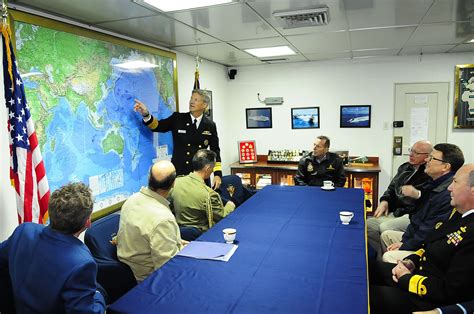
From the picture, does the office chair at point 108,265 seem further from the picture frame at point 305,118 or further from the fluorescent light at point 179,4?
the picture frame at point 305,118

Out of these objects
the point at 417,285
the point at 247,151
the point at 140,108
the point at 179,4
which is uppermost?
the point at 179,4

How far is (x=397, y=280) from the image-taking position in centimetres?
213

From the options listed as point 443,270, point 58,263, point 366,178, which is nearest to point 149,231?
point 58,263

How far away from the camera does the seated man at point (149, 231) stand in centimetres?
204

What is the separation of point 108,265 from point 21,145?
3.25 ft

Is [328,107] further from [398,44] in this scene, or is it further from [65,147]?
[65,147]

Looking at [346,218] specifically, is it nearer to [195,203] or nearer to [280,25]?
[195,203]

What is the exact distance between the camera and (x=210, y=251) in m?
2.09

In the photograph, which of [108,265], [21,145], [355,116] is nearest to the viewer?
[108,265]

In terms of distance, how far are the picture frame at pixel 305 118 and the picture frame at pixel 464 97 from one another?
2090mm

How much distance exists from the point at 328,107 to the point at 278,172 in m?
1.42

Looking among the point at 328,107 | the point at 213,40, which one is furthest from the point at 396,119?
the point at 213,40

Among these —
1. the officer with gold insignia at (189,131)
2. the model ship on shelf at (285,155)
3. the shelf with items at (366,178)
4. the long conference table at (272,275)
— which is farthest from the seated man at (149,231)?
the model ship on shelf at (285,155)

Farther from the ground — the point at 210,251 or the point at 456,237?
the point at 456,237
